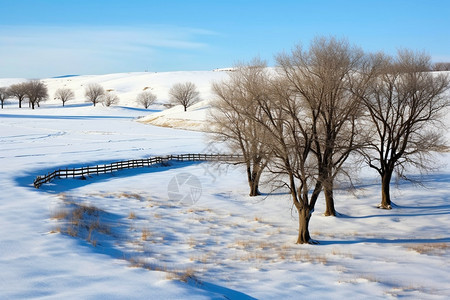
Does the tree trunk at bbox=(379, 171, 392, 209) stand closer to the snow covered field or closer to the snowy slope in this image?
the snow covered field

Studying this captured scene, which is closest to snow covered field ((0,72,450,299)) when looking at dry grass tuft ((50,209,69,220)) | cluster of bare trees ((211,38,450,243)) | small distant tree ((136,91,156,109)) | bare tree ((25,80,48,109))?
dry grass tuft ((50,209,69,220))

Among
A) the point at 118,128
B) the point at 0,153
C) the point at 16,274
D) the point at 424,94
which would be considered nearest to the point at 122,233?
the point at 16,274

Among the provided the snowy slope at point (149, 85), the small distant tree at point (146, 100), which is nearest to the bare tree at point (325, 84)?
the small distant tree at point (146, 100)

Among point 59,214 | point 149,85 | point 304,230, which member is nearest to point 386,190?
point 304,230

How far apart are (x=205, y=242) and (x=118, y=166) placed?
2184 centimetres

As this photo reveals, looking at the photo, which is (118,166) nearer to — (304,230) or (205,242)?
(205,242)

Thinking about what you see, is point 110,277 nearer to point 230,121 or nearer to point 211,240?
point 211,240

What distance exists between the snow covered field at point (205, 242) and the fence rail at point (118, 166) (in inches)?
28.5

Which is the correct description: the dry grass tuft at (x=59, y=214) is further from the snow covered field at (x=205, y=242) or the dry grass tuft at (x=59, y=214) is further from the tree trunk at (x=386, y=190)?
the tree trunk at (x=386, y=190)

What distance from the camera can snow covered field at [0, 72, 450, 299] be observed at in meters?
11.6

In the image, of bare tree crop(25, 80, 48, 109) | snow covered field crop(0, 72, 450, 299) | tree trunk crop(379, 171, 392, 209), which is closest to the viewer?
snow covered field crop(0, 72, 450, 299)

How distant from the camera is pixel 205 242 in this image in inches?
731

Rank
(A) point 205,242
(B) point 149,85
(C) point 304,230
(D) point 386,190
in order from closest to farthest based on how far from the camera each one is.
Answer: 1. (A) point 205,242
2. (C) point 304,230
3. (D) point 386,190
4. (B) point 149,85

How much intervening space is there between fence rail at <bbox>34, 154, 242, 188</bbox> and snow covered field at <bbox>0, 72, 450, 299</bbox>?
723mm
